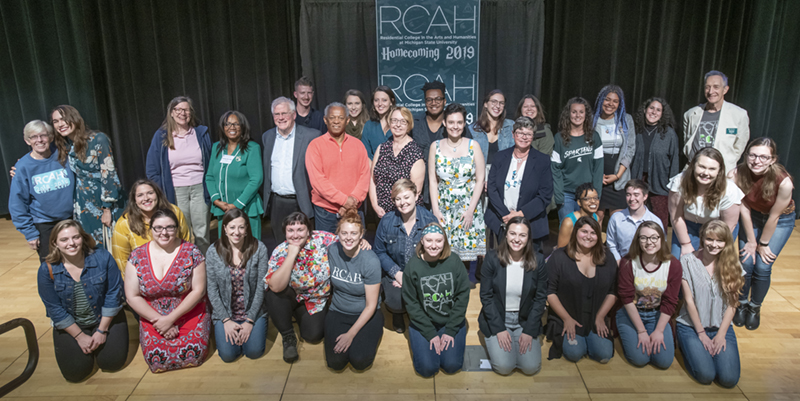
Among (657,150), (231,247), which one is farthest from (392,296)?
(657,150)

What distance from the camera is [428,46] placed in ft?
16.6

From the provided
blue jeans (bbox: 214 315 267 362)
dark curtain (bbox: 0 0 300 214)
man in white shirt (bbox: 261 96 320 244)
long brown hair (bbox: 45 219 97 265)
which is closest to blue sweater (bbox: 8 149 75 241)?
long brown hair (bbox: 45 219 97 265)

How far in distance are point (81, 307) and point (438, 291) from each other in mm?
2022

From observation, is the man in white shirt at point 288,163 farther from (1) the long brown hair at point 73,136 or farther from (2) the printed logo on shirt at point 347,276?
(1) the long brown hair at point 73,136

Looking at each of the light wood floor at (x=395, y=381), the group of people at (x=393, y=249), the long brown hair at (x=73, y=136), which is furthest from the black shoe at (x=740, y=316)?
the long brown hair at (x=73, y=136)

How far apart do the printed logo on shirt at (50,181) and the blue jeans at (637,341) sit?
12.6ft

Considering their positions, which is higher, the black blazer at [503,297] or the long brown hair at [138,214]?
the long brown hair at [138,214]

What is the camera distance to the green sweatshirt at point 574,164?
382cm

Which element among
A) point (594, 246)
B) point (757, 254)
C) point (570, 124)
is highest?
point (570, 124)

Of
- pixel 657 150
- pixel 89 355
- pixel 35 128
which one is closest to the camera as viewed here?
pixel 89 355

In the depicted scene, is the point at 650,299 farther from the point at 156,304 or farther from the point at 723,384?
the point at 156,304

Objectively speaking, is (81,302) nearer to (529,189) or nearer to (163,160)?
(163,160)

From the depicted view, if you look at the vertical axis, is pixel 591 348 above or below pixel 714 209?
below

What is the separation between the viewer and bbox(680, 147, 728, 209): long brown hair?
2.89 meters
